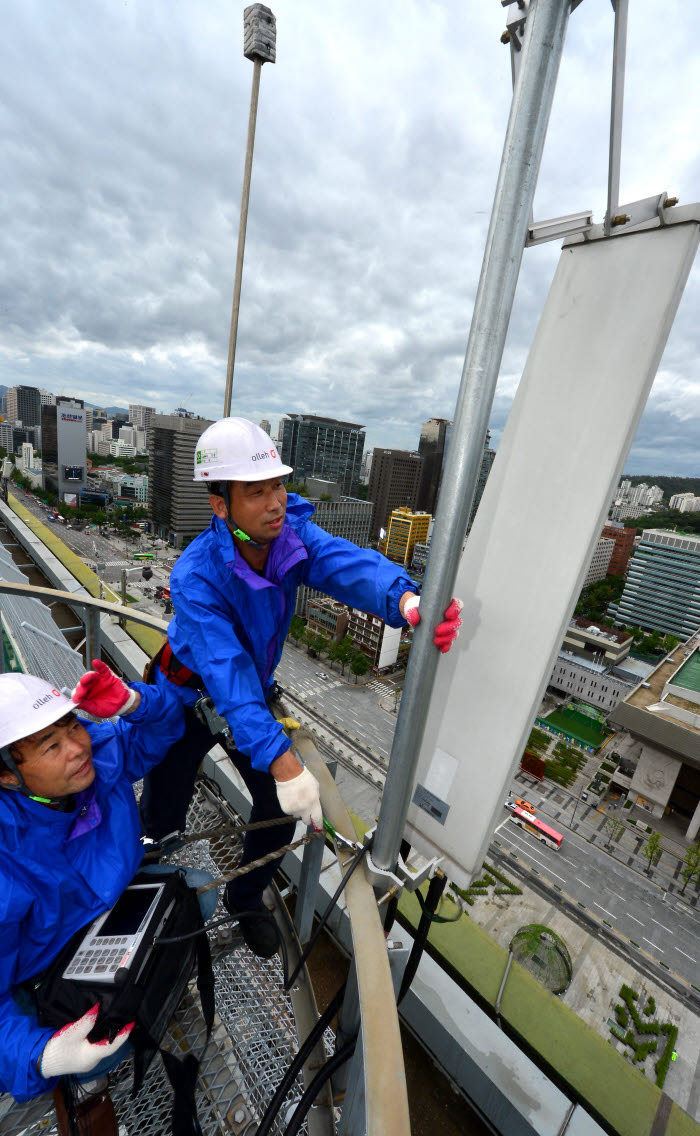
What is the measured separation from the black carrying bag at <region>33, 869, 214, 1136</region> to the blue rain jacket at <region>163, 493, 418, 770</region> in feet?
2.06

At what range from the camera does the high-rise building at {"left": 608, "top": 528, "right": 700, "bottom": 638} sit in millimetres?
36969

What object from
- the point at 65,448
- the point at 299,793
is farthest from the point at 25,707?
the point at 65,448

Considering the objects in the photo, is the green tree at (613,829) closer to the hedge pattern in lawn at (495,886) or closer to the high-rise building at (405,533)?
the hedge pattern in lawn at (495,886)

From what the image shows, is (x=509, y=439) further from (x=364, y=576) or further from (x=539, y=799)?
(x=539, y=799)

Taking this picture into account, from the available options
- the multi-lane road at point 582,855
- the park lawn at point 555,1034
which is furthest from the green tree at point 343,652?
the park lawn at point 555,1034

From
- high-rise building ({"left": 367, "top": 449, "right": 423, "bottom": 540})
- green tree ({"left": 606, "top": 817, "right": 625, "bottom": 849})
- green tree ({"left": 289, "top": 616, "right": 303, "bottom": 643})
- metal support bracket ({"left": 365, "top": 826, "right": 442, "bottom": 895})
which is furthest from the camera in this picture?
high-rise building ({"left": 367, "top": 449, "right": 423, "bottom": 540})

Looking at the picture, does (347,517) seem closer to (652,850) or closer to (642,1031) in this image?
(652,850)

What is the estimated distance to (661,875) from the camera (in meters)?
18.8

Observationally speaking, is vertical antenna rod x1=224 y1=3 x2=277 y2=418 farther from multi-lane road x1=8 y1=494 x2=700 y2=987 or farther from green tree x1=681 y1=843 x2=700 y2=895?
green tree x1=681 y1=843 x2=700 y2=895

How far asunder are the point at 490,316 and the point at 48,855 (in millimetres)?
2125

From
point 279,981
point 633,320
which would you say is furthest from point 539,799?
point 633,320

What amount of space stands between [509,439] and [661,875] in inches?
992

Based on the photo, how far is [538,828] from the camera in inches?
774

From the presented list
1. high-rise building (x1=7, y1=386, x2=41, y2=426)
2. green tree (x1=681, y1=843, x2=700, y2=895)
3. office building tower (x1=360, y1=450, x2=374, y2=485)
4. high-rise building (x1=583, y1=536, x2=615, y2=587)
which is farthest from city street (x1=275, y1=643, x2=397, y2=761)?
high-rise building (x1=7, y1=386, x2=41, y2=426)
